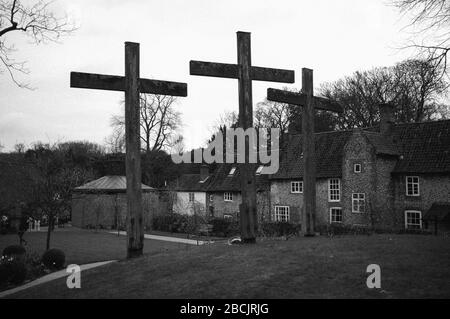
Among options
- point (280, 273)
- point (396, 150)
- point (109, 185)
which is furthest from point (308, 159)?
point (109, 185)

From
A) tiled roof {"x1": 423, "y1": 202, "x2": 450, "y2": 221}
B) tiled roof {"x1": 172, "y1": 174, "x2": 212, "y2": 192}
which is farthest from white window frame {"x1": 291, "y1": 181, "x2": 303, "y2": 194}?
Answer: tiled roof {"x1": 172, "y1": 174, "x2": 212, "y2": 192}

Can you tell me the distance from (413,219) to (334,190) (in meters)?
6.27

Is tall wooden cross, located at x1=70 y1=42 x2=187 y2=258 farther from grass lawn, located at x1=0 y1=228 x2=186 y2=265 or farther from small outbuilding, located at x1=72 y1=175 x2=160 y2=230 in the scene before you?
small outbuilding, located at x1=72 y1=175 x2=160 y2=230

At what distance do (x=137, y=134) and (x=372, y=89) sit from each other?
148 feet

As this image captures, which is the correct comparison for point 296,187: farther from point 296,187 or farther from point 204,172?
point 204,172

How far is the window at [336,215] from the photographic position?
34.5m

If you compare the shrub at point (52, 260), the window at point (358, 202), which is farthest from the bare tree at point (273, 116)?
the shrub at point (52, 260)

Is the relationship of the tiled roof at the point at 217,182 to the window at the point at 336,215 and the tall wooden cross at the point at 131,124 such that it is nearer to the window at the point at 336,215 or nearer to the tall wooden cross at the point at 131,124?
the window at the point at 336,215

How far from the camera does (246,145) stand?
406 inches

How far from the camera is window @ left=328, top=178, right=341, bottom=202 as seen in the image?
1367 inches

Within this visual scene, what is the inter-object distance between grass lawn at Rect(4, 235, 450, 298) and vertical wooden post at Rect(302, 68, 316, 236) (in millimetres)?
1568
